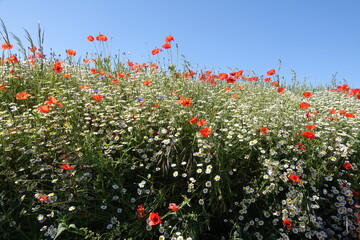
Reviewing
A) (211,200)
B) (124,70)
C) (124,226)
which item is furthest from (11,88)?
(211,200)

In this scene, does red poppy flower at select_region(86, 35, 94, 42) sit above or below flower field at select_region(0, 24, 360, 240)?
above

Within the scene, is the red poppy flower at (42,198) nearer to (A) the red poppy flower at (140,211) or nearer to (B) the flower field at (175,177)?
(B) the flower field at (175,177)

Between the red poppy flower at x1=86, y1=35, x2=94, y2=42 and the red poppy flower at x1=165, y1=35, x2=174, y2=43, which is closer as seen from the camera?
the red poppy flower at x1=165, y1=35, x2=174, y2=43

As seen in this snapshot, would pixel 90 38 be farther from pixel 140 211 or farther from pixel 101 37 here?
pixel 140 211

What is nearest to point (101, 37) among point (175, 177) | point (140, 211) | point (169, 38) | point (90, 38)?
point (90, 38)

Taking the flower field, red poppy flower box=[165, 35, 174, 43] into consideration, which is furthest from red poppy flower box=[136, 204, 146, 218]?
red poppy flower box=[165, 35, 174, 43]

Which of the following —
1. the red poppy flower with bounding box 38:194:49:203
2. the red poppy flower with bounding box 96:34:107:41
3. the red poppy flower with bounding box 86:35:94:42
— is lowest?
the red poppy flower with bounding box 38:194:49:203

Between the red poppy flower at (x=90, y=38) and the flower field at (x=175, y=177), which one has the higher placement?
the red poppy flower at (x=90, y=38)

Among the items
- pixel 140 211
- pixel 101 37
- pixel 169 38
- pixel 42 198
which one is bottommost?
pixel 140 211

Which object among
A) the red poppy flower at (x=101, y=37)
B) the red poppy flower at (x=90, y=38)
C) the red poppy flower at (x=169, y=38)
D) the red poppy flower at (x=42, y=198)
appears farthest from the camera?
the red poppy flower at (x=90, y=38)

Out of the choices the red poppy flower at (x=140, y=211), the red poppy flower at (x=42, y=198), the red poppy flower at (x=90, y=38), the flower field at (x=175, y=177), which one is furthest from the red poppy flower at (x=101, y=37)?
the red poppy flower at (x=140, y=211)

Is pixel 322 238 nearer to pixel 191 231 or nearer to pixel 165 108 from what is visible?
pixel 191 231

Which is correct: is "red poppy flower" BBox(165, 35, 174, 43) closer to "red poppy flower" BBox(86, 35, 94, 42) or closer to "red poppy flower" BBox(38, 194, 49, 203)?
"red poppy flower" BBox(86, 35, 94, 42)

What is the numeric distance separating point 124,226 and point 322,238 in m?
1.53
